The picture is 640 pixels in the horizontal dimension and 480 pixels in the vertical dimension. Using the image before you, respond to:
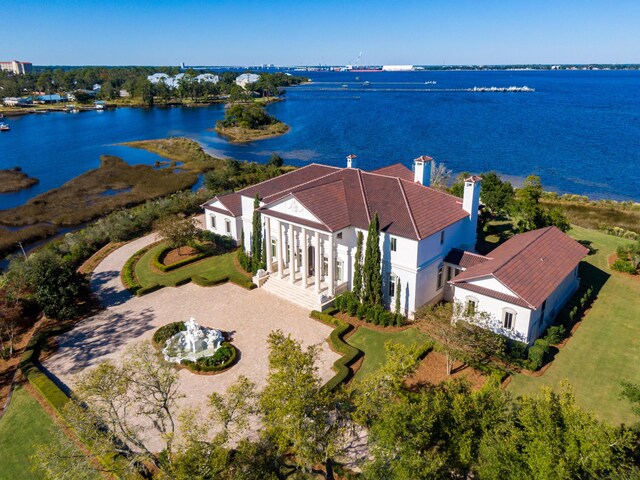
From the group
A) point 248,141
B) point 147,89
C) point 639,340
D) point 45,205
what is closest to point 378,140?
point 248,141

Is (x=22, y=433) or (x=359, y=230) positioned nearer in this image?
(x=22, y=433)

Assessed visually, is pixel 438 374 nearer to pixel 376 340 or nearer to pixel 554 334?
pixel 376 340

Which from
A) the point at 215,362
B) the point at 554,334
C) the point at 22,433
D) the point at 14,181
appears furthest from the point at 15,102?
the point at 554,334

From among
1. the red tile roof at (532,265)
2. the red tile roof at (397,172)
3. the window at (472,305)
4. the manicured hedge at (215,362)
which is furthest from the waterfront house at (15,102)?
the window at (472,305)

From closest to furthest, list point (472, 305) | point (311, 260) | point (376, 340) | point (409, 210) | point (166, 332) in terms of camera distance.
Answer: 1. point (472, 305)
2. point (376, 340)
3. point (166, 332)
4. point (409, 210)
5. point (311, 260)

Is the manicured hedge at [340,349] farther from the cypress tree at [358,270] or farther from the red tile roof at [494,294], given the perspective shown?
the red tile roof at [494,294]

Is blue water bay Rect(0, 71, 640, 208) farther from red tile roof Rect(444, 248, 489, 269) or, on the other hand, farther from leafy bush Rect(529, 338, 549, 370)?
leafy bush Rect(529, 338, 549, 370)
